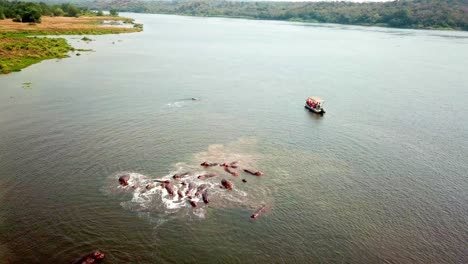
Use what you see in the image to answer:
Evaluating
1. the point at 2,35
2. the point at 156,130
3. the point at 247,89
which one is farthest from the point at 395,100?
the point at 2,35

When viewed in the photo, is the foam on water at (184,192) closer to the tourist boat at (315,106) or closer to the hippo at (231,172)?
the hippo at (231,172)

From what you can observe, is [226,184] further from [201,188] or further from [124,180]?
[124,180]

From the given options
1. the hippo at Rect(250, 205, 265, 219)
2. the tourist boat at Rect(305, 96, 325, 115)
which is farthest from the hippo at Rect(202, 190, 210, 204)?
the tourist boat at Rect(305, 96, 325, 115)

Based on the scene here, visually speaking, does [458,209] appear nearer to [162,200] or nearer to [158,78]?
[162,200]

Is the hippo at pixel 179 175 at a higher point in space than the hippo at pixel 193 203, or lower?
higher

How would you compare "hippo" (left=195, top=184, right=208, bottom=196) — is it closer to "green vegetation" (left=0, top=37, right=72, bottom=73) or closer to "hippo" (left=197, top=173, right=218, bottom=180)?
"hippo" (left=197, top=173, right=218, bottom=180)

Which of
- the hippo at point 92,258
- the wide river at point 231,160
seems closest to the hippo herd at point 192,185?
the wide river at point 231,160

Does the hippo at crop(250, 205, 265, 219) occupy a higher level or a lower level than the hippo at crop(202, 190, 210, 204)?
lower

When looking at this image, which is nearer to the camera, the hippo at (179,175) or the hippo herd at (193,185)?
the hippo herd at (193,185)
